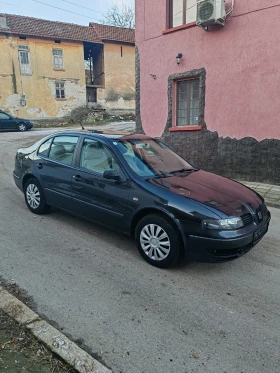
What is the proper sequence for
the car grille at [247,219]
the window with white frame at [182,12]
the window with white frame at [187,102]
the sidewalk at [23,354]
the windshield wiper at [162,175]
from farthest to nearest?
the window with white frame at [187,102], the window with white frame at [182,12], the windshield wiper at [162,175], the car grille at [247,219], the sidewalk at [23,354]

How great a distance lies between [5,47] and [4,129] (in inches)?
420

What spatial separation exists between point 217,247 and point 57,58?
30.3 m

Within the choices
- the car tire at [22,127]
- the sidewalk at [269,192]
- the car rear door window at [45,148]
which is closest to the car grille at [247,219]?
the sidewalk at [269,192]

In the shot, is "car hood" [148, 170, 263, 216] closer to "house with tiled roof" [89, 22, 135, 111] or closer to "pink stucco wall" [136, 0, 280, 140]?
"pink stucco wall" [136, 0, 280, 140]

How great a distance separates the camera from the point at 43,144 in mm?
5480

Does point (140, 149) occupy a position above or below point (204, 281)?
above

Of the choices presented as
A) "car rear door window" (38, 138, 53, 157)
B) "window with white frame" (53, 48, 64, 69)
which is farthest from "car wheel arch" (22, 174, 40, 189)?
"window with white frame" (53, 48, 64, 69)

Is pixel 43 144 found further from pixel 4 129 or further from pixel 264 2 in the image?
pixel 4 129

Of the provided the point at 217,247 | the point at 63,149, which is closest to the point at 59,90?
the point at 63,149

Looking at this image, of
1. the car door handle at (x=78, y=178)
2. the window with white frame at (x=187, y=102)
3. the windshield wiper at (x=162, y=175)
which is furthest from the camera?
the window with white frame at (x=187, y=102)

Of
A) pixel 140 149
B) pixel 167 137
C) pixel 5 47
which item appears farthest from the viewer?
pixel 5 47

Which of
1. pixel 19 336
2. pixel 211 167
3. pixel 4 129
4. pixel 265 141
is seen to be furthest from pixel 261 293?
pixel 4 129

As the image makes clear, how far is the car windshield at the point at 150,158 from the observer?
13.7ft

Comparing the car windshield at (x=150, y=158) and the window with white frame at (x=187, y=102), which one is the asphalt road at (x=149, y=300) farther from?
the window with white frame at (x=187, y=102)
